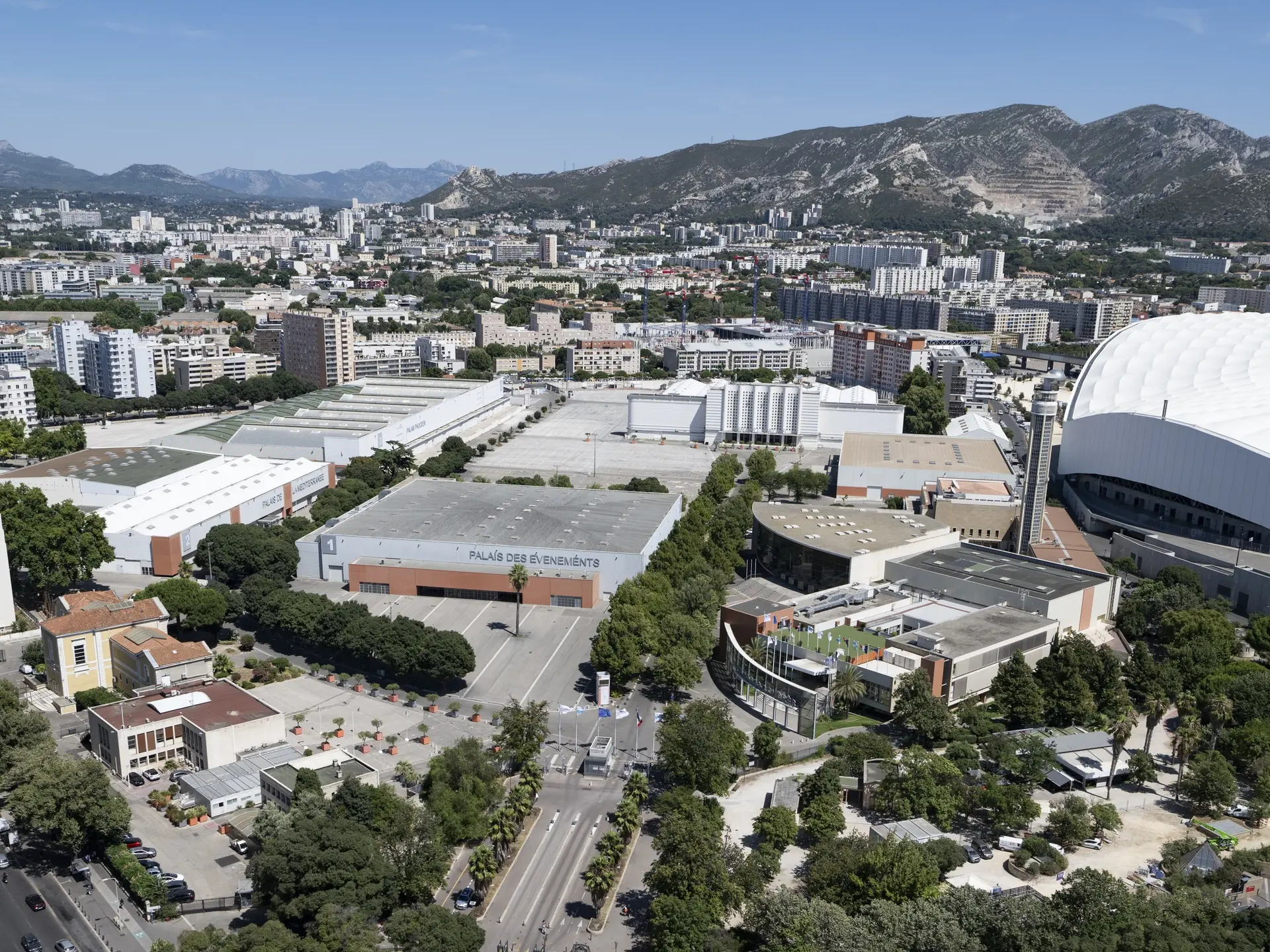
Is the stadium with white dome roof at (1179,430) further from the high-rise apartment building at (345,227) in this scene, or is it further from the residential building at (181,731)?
the high-rise apartment building at (345,227)

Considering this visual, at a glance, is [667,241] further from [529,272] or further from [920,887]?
[920,887]

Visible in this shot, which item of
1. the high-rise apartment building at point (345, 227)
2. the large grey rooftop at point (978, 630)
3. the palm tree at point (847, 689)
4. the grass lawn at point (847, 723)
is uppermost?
the high-rise apartment building at point (345, 227)

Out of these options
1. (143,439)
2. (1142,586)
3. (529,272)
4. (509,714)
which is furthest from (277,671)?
(529,272)

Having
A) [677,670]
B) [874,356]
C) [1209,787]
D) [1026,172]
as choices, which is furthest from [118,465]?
[1026,172]

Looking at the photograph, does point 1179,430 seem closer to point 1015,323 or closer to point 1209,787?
point 1209,787

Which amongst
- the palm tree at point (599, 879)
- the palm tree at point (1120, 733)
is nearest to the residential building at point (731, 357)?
the palm tree at point (1120, 733)

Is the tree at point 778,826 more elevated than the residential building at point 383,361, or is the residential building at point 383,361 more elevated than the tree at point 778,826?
the residential building at point 383,361

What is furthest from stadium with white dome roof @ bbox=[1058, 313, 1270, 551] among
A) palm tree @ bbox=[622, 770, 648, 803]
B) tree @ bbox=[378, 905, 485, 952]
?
tree @ bbox=[378, 905, 485, 952]
